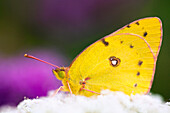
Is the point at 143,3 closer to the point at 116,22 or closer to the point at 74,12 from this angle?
the point at 116,22

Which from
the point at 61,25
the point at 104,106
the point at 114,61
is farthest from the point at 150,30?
the point at 61,25

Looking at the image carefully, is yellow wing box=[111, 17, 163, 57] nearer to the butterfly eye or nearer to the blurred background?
the butterfly eye

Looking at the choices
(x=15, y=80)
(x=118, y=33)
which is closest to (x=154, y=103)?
(x=118, y=33)

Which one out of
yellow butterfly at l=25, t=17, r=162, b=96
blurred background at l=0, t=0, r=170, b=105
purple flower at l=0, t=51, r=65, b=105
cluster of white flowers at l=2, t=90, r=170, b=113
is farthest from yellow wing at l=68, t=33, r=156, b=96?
blurred background at l=0, t=0, r=170, b=105

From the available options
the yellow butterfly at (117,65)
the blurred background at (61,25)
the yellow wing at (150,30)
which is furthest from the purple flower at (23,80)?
the yellow wing at (150,30)

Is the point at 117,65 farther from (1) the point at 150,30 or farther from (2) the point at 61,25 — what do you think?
(2) the point at 61,25

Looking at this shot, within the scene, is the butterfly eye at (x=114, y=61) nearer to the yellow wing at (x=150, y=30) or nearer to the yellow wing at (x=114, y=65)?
the yellow wing at (x=114, y=65)
